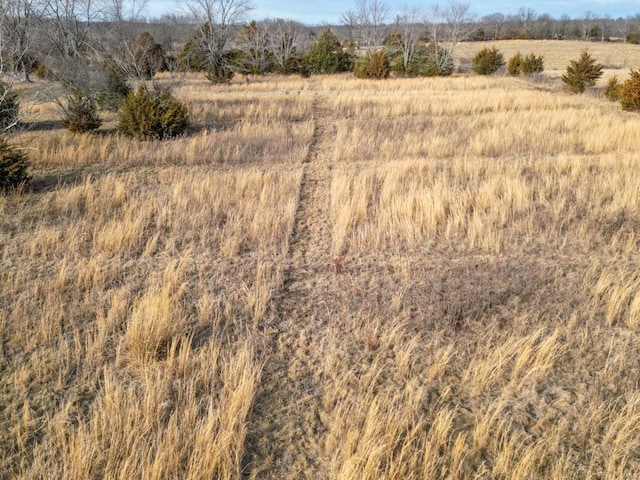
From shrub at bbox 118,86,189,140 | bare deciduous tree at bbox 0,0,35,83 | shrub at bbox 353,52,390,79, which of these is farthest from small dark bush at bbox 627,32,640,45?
bare deciduous tree at bbox 0,0,35,83

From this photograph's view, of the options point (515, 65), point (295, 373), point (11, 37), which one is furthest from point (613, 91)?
point (11, 37)

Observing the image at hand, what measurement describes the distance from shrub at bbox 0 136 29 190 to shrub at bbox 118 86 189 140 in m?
3.41

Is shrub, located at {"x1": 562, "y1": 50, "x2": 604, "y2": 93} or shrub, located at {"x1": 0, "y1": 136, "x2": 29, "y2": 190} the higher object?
shrub, located at {"x1": 562, "y1": 50, "x2": 604, "y2": 93}

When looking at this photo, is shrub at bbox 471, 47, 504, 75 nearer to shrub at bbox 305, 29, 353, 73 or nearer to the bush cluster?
the bush cluster

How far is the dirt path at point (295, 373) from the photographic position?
2334 millimetres

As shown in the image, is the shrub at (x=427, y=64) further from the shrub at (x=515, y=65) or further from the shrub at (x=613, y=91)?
the shrub at (x=613, y=91)

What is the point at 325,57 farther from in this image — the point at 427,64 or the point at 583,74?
the point at 583,74

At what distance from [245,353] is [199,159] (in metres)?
6.18

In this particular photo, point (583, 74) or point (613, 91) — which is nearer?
point (613, 91)

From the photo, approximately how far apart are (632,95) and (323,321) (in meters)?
13.5

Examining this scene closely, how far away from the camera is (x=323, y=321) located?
11.7ft

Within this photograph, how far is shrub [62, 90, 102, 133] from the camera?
10062 millimetres

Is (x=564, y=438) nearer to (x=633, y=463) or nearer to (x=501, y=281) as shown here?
(x=633, y=463)

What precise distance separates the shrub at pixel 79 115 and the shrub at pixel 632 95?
47.7ft
